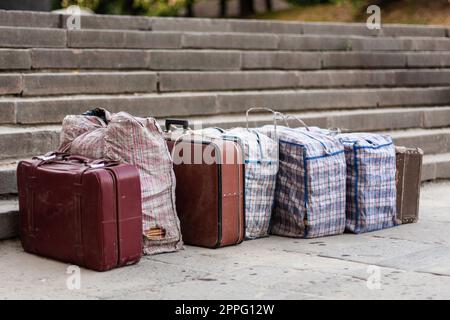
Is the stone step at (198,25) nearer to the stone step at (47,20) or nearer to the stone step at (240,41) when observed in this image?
the stone step at (47,20)

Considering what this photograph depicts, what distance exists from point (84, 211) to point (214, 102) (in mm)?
3603

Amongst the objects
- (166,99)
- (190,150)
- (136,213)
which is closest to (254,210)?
(190,150)

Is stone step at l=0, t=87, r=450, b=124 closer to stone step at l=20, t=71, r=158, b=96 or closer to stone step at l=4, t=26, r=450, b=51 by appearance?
stone step at l=20, t=71, r=158, b=96

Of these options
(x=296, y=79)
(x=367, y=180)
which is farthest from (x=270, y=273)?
(x=296, y=79)

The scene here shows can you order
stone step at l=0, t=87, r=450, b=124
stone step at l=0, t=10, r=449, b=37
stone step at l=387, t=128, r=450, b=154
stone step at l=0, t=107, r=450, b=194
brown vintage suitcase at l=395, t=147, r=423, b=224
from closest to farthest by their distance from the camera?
stone step at l=0, t=107, r=450, b=194, brown vintage suitcase at l=395, t=147, r=423, b=224, stone step at l=0, t=87, r=450, b=124, stone step at l=0, t=10, r=449, b=37, stone step at l=387, t=128, r=450, b=154

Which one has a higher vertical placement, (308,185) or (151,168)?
(151,168)

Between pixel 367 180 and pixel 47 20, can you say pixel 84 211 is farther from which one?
pixel 47 20

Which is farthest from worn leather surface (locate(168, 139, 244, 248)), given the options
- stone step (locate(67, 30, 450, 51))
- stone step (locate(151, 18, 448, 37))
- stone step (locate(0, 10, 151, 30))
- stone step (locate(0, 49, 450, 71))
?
stone step (locate(151, 18, 448, 37))

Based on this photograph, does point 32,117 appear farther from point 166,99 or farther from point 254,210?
point 254,210

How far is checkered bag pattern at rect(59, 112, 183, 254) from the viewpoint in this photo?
5.29 metres

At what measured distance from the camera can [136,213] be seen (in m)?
5.08

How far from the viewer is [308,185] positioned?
589cm

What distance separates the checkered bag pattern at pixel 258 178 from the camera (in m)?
5.84

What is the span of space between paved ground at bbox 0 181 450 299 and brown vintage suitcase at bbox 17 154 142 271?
0.34 feet
